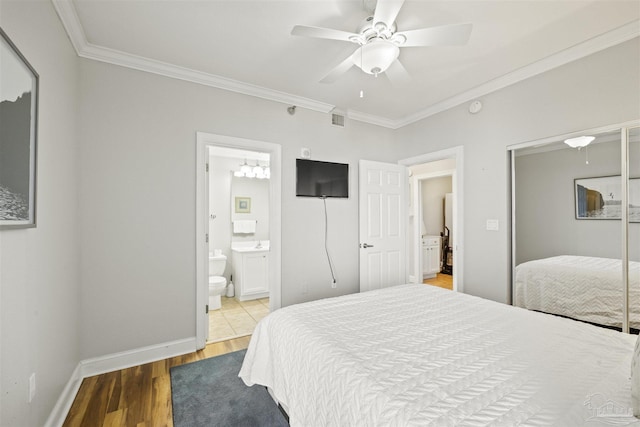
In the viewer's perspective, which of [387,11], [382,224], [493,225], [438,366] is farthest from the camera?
[382,224]

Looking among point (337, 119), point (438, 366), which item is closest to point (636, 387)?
point (438, 366)

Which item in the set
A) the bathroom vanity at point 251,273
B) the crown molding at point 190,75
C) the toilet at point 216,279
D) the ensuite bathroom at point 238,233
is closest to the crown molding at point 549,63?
the crown molding at point 190,75

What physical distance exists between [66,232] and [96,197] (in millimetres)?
462

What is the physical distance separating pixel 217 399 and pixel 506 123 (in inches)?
138

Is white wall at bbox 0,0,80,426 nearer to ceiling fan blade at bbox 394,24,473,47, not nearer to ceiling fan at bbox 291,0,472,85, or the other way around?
ceiling fan at bbox 291,0,472,85

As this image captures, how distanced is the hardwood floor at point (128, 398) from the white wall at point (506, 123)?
301 cm

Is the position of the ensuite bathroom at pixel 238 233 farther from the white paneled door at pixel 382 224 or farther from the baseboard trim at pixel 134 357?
the white paneled door at pixel 382 224

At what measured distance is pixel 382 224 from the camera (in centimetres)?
369

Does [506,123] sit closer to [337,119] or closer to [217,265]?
[337,119]

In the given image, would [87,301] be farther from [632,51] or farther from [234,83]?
[632,51]

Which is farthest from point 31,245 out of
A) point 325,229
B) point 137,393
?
point 325,229

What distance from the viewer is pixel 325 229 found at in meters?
3.40

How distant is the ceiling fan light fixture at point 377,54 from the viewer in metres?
1.69

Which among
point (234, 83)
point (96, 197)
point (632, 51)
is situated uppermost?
point (234, 83)
